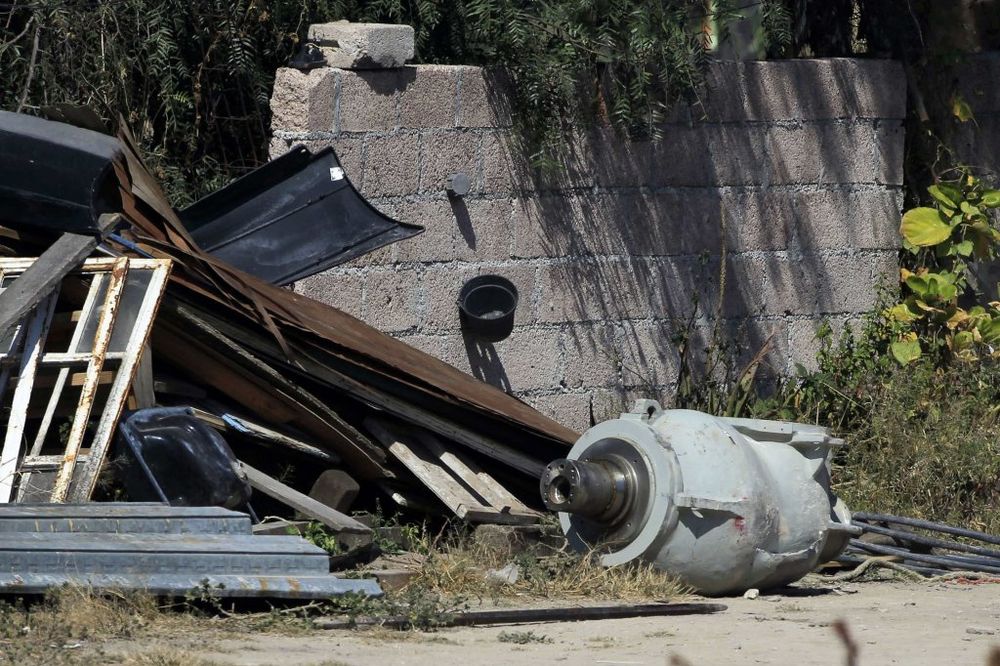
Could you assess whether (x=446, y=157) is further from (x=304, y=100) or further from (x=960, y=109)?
(x=960, y=109)

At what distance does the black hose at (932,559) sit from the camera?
6.60 metres

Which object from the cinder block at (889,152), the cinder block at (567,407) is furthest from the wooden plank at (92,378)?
the cinder block at (889,152)

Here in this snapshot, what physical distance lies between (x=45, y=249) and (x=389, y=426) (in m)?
1.58

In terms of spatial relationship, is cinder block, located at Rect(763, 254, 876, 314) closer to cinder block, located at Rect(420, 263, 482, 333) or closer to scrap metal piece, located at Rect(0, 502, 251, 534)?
cinder block, located at Rect(420, 263, 482, 333)

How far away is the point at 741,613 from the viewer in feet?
17.8

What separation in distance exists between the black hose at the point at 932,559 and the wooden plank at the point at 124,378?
10.5 feet

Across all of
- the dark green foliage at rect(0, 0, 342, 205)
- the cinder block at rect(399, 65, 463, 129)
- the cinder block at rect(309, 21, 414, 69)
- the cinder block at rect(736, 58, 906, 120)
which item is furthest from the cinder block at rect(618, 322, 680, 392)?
the dark green foliage at rect(0, 0, 342, 205)

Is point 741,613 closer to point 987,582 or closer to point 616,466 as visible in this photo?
point 616,466

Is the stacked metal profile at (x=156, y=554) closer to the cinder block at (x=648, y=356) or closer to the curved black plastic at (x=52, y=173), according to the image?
the curved black plastic at (x=52, y=173)

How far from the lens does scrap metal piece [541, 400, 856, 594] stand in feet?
18.4

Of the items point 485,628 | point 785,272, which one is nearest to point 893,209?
point 785,272

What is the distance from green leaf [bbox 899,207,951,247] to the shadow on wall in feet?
0.30

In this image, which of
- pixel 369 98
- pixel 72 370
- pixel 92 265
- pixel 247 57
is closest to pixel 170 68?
pixel 247 57

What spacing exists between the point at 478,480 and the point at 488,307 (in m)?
1.16
